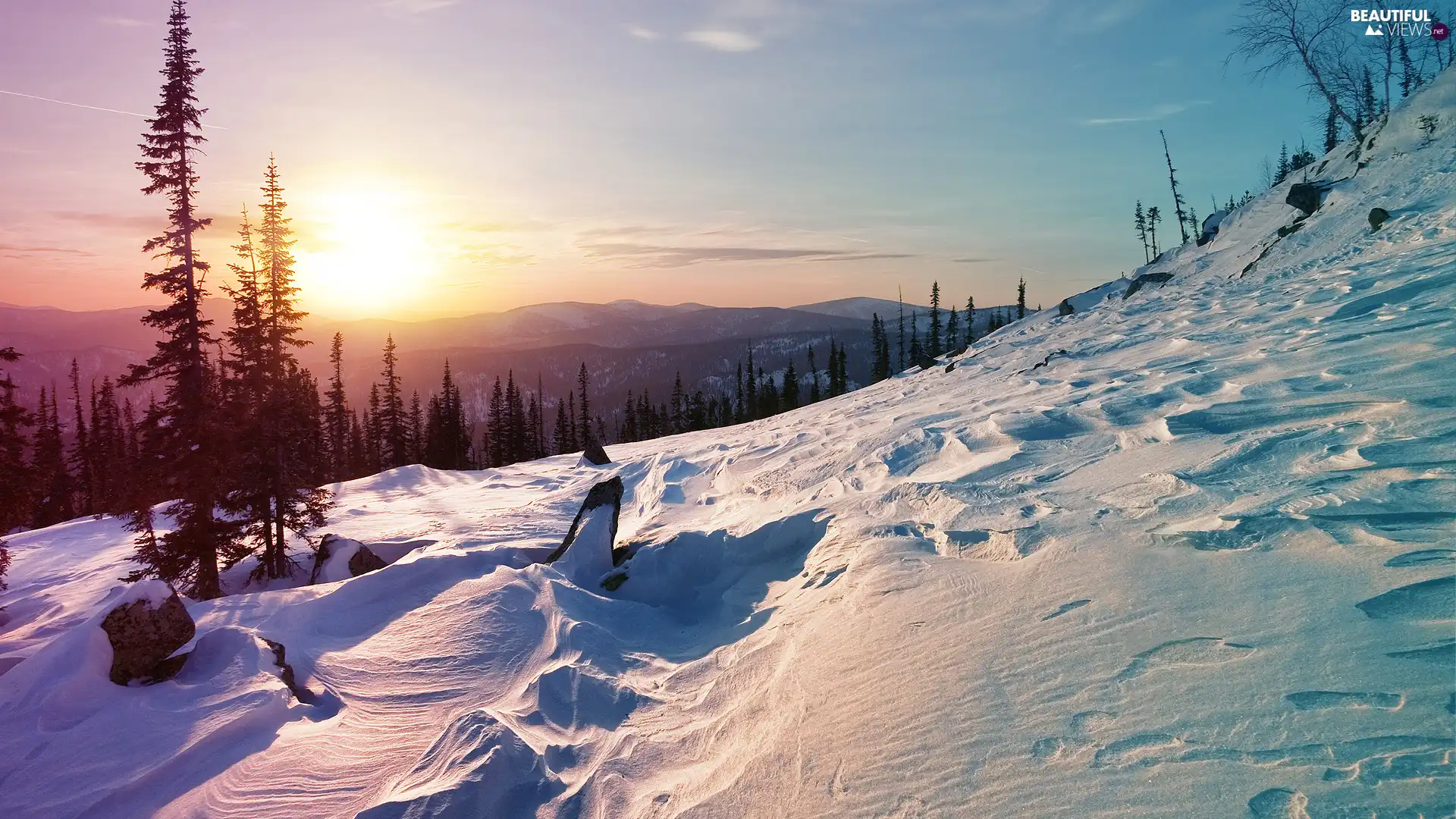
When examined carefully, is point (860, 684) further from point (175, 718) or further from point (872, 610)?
point (175, 718)

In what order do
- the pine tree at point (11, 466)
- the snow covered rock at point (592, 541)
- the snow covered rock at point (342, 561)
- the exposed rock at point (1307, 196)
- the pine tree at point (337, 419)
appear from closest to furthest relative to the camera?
1. the snow covered rock at point (592, 541)
2. the snow covered rock at point (342, 561)
3. the pine tree at point (11, 466)
4. the exposed rock at point (1307, 196)
5. the pine tree at point (337, 419)

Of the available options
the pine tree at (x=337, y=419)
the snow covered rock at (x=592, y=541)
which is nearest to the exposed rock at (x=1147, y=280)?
the snow covered rock at (x=592, y=541)

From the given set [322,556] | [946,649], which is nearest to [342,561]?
[322,556]

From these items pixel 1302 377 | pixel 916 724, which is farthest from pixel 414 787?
pixel 1302 377

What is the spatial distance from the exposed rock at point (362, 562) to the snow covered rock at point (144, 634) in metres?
7.63

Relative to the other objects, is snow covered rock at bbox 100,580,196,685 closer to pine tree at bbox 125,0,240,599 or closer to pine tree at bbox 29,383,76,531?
pine tree at bbox 125,0,240,599

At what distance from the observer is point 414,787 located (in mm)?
4191

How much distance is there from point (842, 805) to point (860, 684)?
0.91m

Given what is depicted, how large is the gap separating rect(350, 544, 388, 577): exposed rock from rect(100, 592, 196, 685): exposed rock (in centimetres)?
773

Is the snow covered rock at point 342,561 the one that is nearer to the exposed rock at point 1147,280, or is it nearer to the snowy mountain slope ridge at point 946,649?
the snowy mountain slope ridge at point 946,649

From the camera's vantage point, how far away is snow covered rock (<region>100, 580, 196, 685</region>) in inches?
218

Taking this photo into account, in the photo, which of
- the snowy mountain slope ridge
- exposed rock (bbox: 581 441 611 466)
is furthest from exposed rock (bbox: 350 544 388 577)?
exposed rock (bbox: 581 441 611 466)

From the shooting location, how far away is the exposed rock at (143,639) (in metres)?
5.54

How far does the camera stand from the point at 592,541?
30.0 feet
